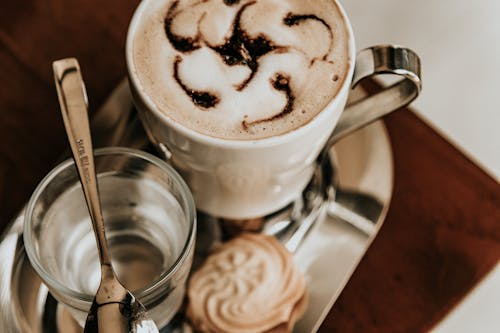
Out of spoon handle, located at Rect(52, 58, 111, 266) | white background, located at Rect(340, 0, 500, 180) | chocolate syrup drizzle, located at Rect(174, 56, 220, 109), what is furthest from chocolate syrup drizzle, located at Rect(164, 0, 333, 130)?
white background, located at Rect(340, 0, 500, 180)

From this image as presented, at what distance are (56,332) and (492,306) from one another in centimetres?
60

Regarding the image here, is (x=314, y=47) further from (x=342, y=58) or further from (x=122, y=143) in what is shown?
(x=122, y=143)

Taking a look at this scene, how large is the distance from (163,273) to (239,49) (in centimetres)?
25

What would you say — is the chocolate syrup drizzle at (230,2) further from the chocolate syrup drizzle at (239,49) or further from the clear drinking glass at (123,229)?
the clear drinking glass at (123,229)

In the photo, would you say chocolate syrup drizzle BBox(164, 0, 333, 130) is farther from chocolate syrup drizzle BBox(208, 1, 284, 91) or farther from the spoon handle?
the spoon handle

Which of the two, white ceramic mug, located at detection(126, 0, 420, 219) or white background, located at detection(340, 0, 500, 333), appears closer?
white ceramic mug, located at detection(126, 0, 420, 219)

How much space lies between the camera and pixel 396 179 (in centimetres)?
96

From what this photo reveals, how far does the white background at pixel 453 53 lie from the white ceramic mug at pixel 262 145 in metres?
0.34

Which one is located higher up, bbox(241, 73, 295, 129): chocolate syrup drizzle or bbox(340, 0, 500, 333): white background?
bbox(241, 73, 295, 129): chocolate syrup drizzle

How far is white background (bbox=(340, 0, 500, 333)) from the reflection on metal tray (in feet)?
0.68

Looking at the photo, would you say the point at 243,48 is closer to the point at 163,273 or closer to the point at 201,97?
the point at 201,97

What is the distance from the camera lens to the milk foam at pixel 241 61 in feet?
2.41

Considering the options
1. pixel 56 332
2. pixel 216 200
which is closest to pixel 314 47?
pixel 216 200

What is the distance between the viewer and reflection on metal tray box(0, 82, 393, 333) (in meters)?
0.84
